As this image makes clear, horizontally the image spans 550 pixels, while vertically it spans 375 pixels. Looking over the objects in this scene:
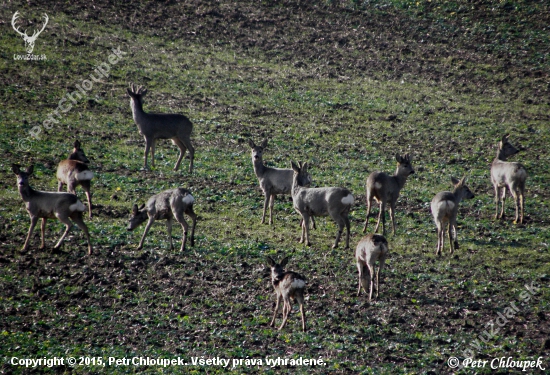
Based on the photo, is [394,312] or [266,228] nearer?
[394,312]

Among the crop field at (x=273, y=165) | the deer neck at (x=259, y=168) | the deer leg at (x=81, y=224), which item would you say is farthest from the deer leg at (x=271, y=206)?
the deer leg at (x=81, y=224)

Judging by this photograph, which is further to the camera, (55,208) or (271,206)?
(271,206)

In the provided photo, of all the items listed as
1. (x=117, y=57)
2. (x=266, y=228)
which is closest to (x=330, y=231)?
(x=266, y=228)

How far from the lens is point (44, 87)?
27.3 meters

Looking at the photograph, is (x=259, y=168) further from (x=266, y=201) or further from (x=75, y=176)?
(x=75, y=176)

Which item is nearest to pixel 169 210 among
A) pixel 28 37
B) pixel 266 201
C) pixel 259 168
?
pixel 266 201

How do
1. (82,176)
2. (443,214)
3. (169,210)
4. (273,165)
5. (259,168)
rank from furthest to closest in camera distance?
(273,165) < (259,168) < (82,176) < (443,214) < (169,210)

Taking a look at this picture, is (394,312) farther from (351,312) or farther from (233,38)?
(233,38)

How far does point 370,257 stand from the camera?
12.6 meters

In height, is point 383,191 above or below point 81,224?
above

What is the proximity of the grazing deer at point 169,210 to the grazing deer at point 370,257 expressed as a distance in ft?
13.7

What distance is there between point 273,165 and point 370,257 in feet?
32.3

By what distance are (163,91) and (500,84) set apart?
1530 centimetres

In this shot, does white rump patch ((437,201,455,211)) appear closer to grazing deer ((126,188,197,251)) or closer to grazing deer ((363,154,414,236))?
grazing deer ((363,154,414,236))
